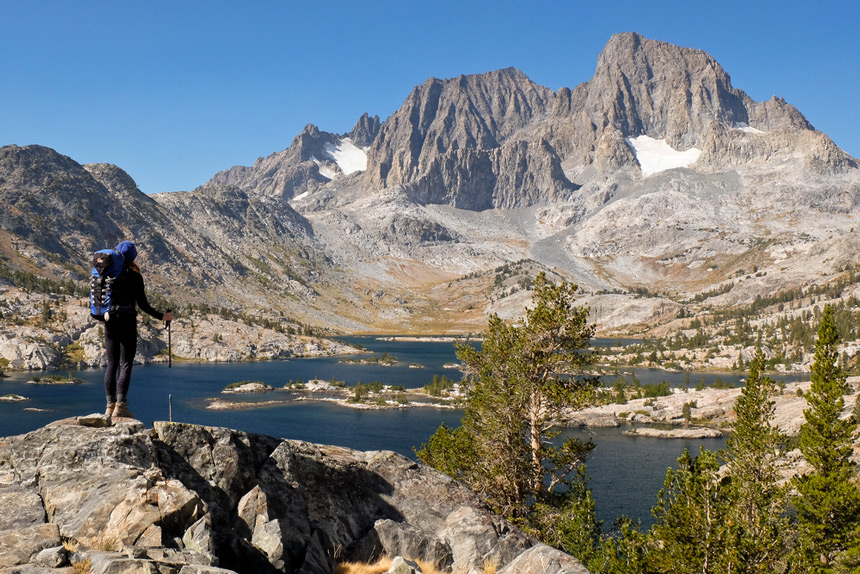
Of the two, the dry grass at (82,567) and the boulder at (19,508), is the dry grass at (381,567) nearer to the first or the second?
the dry grass at (82,567)

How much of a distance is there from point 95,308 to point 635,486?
77003 mm

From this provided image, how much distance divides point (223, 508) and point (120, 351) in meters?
5.26

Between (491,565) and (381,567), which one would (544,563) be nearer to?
(491,565)

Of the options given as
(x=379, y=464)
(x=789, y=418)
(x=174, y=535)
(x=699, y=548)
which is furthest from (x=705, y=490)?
(x=789, y=418)

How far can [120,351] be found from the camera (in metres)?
16.7

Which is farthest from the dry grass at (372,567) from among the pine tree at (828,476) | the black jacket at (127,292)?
the pine tree at (828,476)

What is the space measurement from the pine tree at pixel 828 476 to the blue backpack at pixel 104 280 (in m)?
37.6

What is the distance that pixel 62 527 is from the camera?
43.3 feet

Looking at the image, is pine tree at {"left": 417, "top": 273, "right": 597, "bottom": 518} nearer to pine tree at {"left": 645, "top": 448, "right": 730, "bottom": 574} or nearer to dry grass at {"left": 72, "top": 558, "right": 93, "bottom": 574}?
pine tree at {"left": 645, "top": 448, "right": 730, "bottom": 574}

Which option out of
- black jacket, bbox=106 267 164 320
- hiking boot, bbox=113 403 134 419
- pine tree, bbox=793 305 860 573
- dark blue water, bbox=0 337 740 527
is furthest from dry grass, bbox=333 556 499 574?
dark blue water, bbox=0 337 740 527

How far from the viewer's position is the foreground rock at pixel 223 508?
12875mm

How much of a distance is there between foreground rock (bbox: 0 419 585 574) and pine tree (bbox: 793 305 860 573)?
25.7 meters

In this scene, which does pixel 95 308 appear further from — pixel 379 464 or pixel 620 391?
pixel 620 391

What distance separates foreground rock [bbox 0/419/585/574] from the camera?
12875mm
